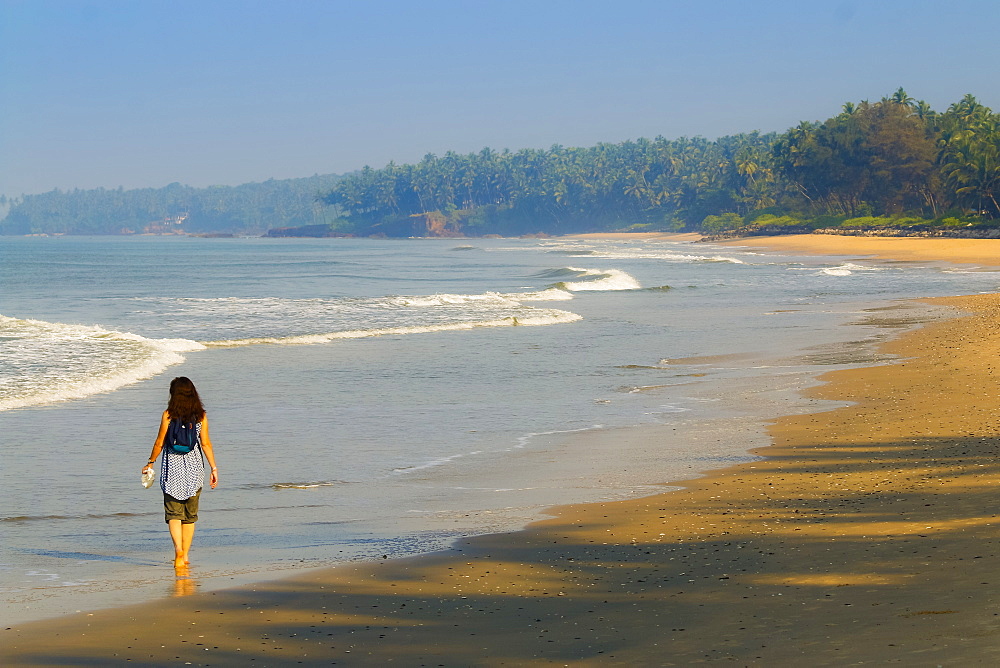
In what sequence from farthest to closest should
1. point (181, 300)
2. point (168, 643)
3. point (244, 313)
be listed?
point (181, 300)
point (244, 313)
point (168, 643)

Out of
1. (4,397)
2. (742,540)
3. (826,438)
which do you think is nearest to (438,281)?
(4,397)

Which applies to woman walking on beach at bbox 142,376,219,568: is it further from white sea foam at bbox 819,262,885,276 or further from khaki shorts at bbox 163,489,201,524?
white sea foam at bbox 819,262,885,276

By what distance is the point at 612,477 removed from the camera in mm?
10531

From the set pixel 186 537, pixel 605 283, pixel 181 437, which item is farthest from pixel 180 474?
pixel 605 283

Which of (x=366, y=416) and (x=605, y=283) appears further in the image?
(x=605, y=283)

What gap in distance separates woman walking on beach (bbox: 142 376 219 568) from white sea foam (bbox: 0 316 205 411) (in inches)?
356

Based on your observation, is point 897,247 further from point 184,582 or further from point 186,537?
point 184,582

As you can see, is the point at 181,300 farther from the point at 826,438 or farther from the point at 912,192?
the point at 912,192

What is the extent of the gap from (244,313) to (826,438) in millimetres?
26786

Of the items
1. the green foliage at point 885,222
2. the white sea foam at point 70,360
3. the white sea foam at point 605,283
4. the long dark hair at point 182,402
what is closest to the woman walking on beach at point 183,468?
the long dark hair at point 182,402

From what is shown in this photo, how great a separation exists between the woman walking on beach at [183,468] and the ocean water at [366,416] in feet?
1.12

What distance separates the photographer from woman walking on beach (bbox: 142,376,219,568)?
25.0 feet

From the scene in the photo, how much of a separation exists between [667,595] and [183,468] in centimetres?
373

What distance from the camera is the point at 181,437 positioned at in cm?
777
